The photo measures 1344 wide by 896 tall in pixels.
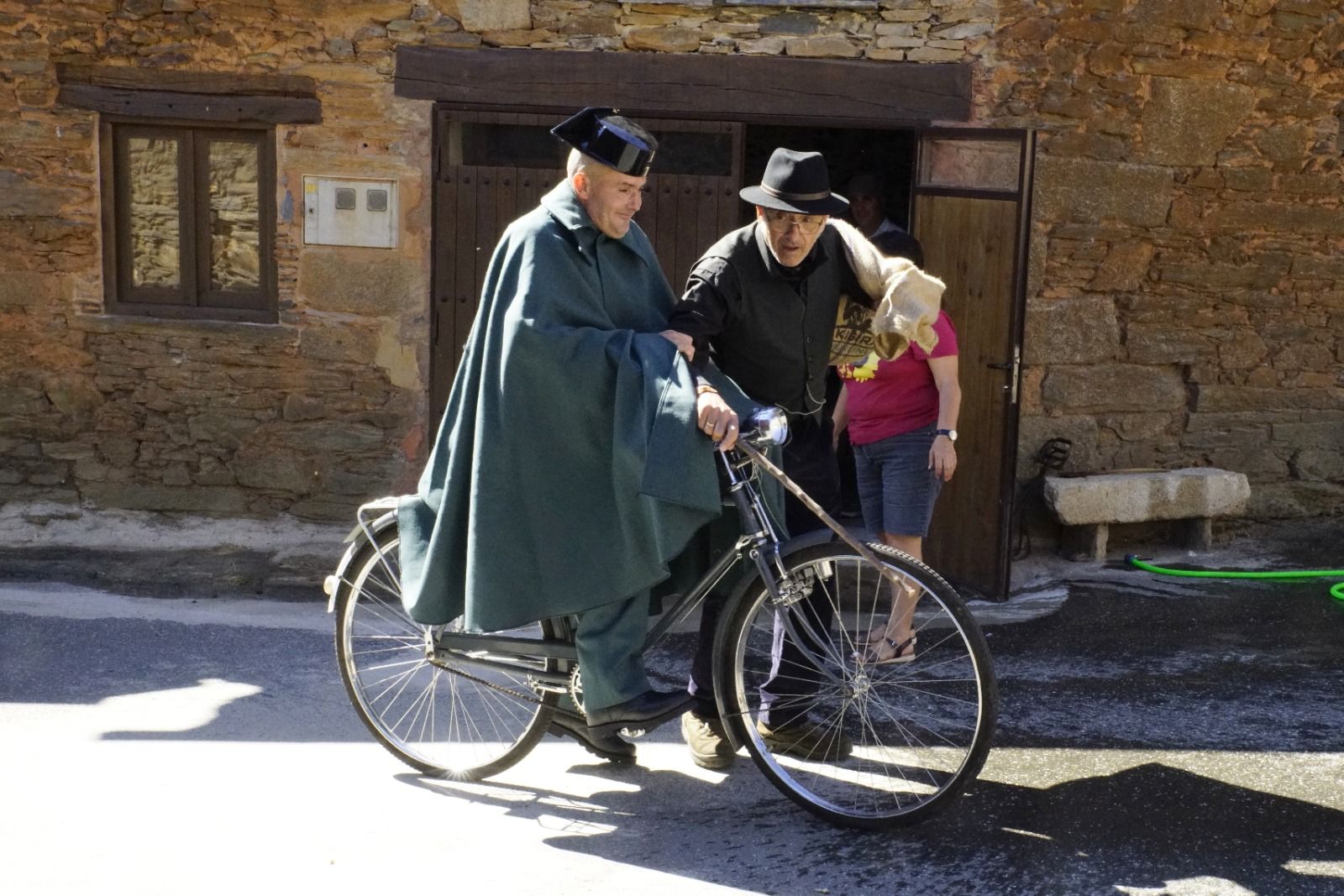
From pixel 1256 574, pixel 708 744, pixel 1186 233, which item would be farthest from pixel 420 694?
pixel 1186 233

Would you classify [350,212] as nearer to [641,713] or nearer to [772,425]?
[772,425]

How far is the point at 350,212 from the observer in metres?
7.46

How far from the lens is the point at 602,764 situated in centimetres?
459

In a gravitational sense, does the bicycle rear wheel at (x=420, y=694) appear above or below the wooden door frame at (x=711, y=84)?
below

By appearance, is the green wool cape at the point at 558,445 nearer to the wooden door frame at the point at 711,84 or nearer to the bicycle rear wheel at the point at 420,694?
the bicycle rear wheel at the point at 420,694

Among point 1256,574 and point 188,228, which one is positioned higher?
point 188,228

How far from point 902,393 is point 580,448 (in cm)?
165

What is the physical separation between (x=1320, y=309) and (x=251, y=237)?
18.2 ft

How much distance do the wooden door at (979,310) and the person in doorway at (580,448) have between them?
2962 mm

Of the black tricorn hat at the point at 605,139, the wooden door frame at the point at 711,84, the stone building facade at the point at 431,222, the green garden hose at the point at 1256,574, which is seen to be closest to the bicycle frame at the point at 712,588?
the black tricorn hat at the point at 605,139


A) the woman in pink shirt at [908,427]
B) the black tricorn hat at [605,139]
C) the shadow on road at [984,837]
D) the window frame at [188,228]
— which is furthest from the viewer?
the window frame at [188,228]

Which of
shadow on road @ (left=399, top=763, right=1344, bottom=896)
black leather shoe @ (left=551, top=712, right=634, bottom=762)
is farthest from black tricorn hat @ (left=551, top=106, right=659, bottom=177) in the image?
shadow on road @ (left=399, top=763, right=1344, bottom=896)

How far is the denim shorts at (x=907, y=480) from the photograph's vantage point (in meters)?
5.30

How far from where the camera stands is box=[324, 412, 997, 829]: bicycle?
4.00 meters
